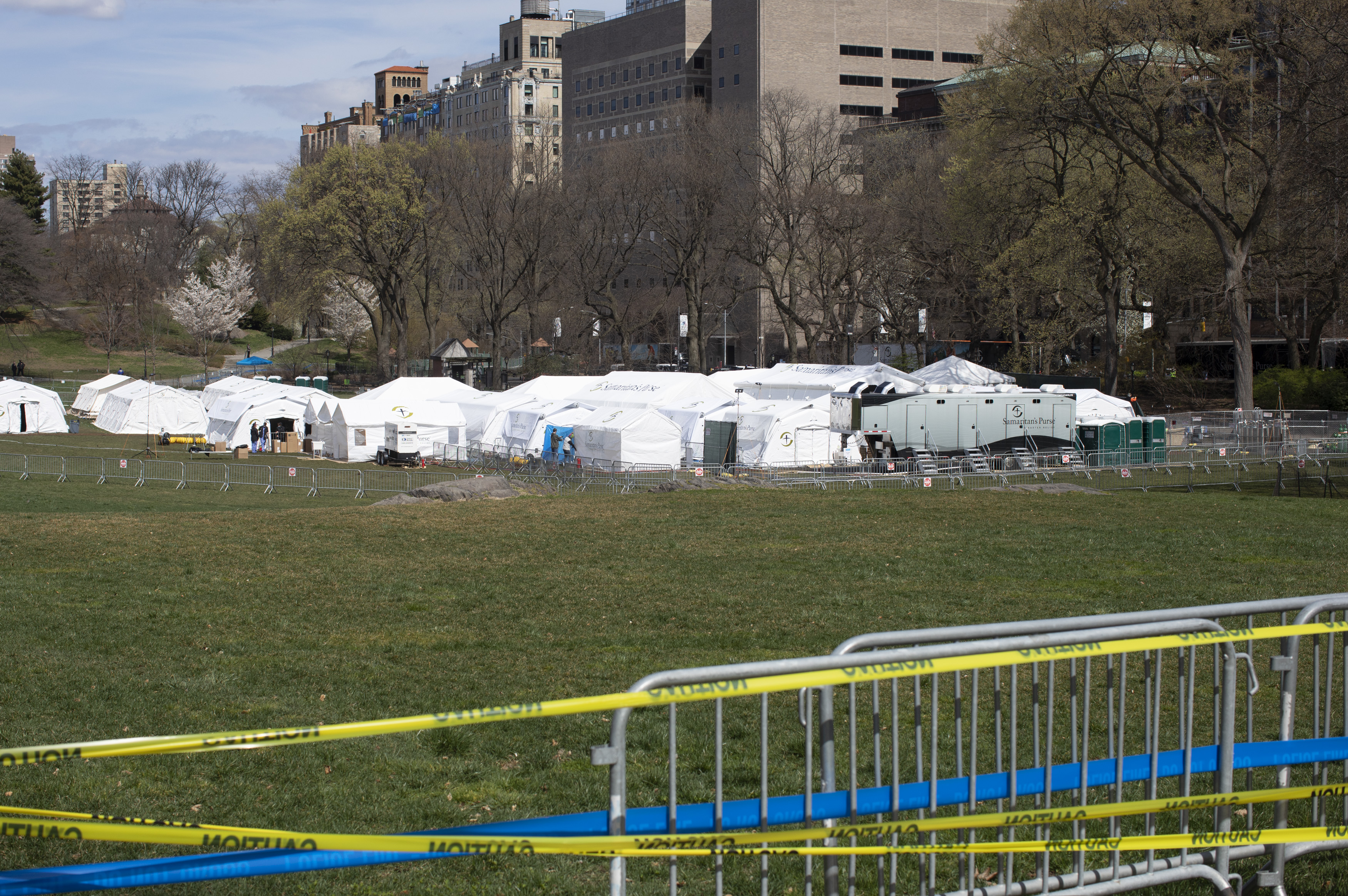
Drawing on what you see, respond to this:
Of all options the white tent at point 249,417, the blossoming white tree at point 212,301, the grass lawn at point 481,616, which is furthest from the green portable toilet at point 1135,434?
the blossoming white tree at point 212,301

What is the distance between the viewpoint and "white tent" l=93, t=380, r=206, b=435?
187ft

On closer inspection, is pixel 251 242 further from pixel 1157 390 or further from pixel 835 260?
pixel 1157 390

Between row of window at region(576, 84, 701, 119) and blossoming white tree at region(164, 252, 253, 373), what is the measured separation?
4377 cm

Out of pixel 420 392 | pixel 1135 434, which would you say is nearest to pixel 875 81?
pixel 420 392

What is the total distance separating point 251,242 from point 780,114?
8210 centimetres

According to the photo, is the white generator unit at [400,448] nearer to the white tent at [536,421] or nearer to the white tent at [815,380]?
the white tent at [536,421]

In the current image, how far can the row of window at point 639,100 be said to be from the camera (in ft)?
401

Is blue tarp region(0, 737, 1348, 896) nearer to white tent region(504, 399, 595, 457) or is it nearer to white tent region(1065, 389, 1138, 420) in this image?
white tent region(504, 399, 595, 457)

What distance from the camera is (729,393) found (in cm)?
4872

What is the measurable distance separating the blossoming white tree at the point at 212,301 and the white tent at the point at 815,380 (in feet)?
205

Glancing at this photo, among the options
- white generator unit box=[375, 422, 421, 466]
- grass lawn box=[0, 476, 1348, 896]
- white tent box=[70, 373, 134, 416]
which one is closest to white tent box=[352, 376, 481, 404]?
white generator unit box=[375, 422, 421, 466]

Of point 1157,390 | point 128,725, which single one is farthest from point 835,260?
point 128,725

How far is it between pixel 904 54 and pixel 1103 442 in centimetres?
9292

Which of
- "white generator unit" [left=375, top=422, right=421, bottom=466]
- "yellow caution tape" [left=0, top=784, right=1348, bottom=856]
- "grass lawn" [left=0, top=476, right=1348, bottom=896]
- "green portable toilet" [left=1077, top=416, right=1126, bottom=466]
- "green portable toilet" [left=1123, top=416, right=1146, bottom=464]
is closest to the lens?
"yellow caution tape" [left=0, top=784, right=1348, bottom=856]
